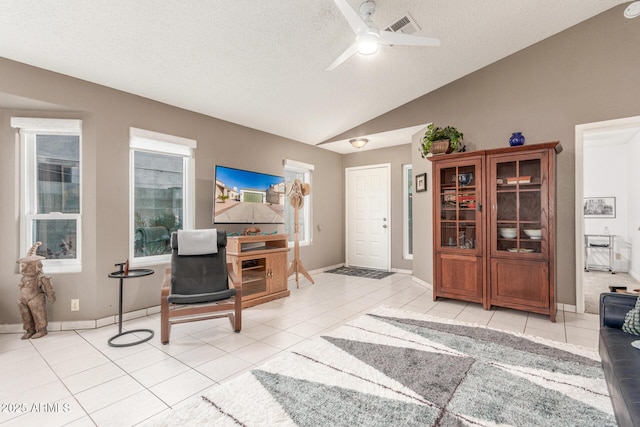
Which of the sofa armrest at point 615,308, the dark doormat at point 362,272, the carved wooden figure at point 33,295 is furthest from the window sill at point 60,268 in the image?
the sofa armrest at point 615,308

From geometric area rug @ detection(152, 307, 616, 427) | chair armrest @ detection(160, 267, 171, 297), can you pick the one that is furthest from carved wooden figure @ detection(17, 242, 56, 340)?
geometric area rug @ detection(152, 307, 616, 427)

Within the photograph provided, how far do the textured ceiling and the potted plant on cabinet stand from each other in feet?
2.48

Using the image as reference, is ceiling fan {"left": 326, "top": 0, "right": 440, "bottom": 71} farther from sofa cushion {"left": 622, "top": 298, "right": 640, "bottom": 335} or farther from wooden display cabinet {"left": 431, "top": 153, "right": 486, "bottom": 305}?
sofa cushion {"left": 622, "top": 298, "right": 640, "bottom": 335}

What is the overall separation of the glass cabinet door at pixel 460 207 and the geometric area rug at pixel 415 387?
1348mm

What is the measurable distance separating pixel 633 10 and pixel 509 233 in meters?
2.60

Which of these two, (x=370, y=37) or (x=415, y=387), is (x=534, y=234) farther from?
(x=370, y=37)

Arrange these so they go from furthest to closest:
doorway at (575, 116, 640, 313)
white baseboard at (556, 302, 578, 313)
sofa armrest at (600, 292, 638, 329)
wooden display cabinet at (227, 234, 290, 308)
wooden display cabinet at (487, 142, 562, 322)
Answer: doorway at (575, 116, 640, 313) → wooden display cabinet at (227, 234, 290, 308) → white baseboard at (556, 302, 578, 313) → wooden display cabinet at (487, 142, 562, 322) → sofa armrest at (600, 292, 638, 329)

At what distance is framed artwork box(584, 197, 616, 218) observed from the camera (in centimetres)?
614

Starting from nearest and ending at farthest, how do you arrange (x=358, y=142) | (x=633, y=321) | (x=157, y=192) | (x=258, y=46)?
(x=633, y=321), (x=258, y=46), (x=157, y=192), (x=358, y=142)

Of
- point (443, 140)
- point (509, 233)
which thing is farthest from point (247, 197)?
point (509, 233)

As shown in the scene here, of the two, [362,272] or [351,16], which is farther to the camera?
[362,272]

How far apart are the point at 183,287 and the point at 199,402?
153 cm

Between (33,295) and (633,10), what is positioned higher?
(633,10)

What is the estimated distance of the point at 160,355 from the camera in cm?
255
